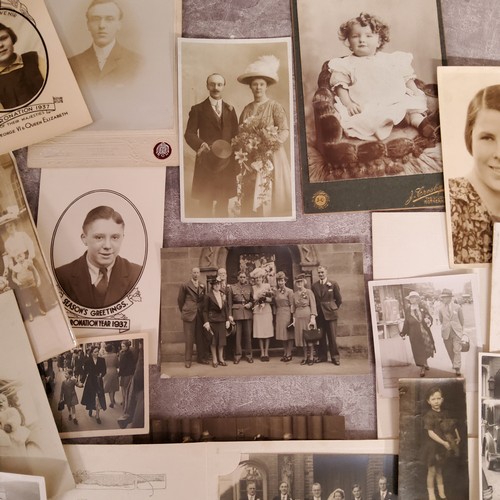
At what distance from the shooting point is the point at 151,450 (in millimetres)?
748

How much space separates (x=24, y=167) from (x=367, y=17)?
557mm

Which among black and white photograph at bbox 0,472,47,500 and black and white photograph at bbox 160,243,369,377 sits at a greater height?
black and white photograph at bbox 160,243,369,377

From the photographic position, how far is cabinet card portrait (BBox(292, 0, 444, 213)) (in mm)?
787

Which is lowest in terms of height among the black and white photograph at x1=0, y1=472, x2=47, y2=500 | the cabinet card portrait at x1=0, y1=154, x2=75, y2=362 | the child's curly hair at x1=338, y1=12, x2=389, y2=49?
the black and white photograph at x1=0, y1=472, x2=47, y2=500

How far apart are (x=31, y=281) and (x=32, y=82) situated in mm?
287

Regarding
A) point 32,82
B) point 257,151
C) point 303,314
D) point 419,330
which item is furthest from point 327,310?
point 32,82

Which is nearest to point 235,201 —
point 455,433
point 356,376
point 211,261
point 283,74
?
point 211,261

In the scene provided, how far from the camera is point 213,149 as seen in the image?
2.58ft

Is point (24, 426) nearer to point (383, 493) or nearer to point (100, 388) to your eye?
point (100, 388)

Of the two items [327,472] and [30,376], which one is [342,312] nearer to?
[327,472]

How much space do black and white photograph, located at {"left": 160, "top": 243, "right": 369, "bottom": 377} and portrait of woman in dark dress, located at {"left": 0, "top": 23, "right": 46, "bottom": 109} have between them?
1.00 ft

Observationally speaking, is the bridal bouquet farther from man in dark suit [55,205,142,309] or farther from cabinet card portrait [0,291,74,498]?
cabinet card portrait [0,291,74,498]

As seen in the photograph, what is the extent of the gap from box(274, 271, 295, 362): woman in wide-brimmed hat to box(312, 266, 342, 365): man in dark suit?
0.04 m

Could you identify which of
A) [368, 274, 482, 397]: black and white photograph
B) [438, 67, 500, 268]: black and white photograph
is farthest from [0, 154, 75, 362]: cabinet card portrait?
[438, 67, 500, 268]: black and white photograph
